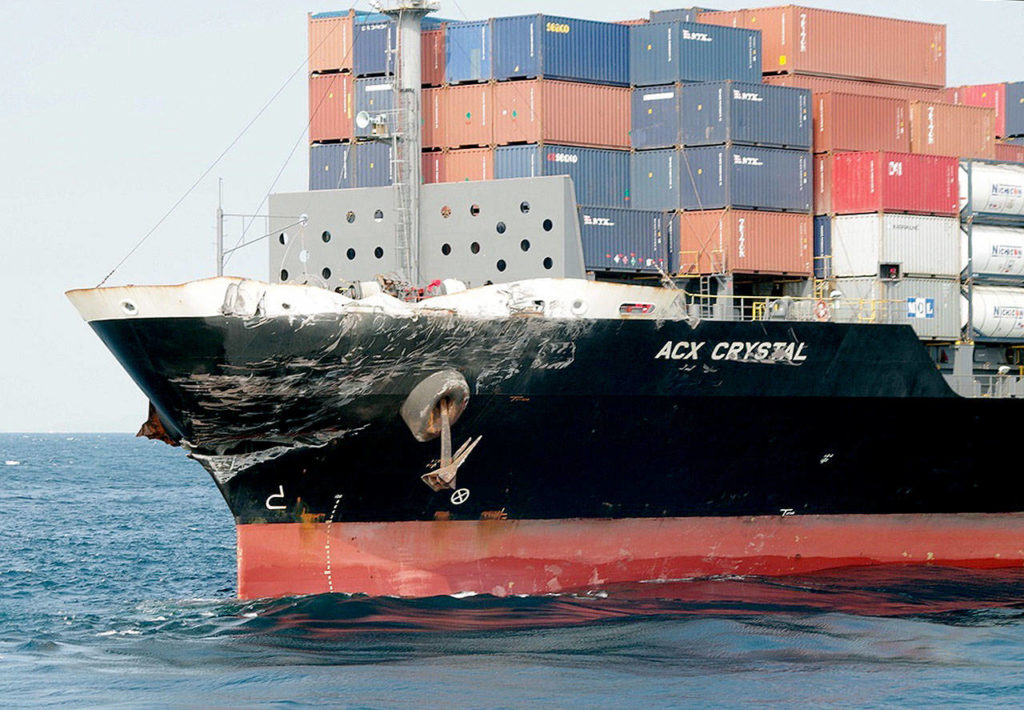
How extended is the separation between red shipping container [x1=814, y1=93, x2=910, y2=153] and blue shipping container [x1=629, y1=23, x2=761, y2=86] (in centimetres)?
187

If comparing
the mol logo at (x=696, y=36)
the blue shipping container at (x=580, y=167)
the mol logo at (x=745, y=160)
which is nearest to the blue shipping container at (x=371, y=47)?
the blue shipping container at (x=580, y=167)

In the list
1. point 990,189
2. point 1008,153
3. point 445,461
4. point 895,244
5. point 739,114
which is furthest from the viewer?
point 1008,153

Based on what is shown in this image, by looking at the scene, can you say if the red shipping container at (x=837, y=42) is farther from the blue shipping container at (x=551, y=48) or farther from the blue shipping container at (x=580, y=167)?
the blue shipping container at (x=580, y=167)

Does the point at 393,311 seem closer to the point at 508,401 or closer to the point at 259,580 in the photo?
the point at 508,401

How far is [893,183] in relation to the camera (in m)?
28.2

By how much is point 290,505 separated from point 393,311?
3761mm

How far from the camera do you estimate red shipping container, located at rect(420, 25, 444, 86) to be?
27.7 m


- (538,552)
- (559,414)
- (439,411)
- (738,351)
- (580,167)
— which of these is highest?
(580,167)

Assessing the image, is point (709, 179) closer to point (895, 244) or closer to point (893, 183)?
point (893, 183)

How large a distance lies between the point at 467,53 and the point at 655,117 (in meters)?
3.98

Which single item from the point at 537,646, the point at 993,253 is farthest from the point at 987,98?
the point at 537,646

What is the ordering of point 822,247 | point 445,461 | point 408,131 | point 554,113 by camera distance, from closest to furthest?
point 445,461 → point 408,131 → point 554,113 → point 822,247

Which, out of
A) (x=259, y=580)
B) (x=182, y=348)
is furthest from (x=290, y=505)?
(x=182, y=348)

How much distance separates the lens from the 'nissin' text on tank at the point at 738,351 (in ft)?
77.3
